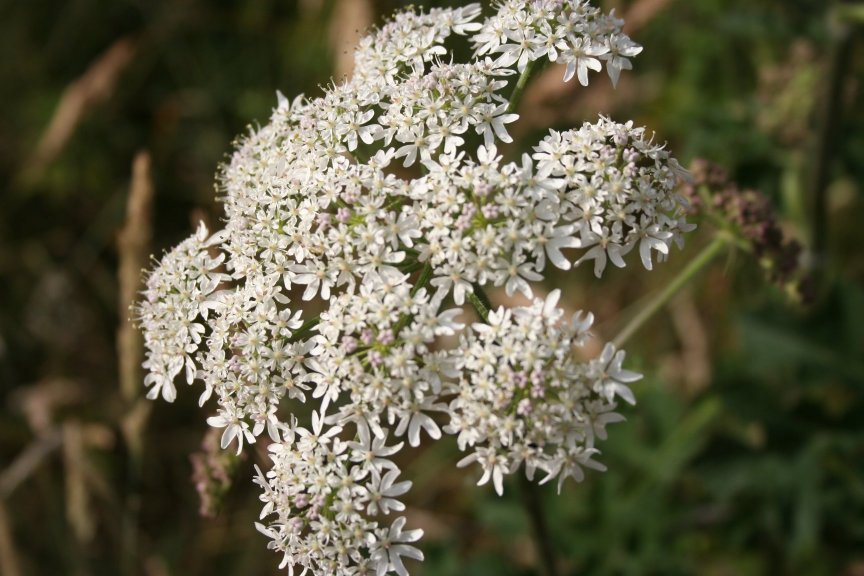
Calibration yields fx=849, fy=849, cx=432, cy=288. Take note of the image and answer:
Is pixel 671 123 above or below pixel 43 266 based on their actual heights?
above

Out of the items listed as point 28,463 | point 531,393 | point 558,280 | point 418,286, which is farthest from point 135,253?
point 558,280

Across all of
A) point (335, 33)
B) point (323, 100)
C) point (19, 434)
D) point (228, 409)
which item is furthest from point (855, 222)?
point (19, 434)

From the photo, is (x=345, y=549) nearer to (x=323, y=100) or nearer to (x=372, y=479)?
(x=372, y=479)

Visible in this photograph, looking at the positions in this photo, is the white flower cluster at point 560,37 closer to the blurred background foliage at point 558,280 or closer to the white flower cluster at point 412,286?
the white flower cluster at point 412,286

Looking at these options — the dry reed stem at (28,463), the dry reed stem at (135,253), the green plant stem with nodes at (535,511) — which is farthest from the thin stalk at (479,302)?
the dry reed stem at (28,463)

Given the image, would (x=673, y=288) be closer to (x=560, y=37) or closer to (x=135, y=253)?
(x=560, y=37)

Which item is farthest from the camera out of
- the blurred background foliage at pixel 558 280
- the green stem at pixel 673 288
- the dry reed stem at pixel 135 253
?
the blurred background foliage at pixel 558 280
